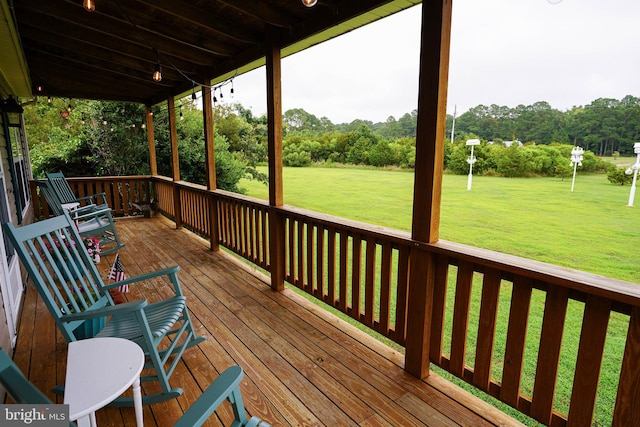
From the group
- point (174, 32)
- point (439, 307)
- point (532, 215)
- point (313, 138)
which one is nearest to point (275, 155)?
point (174, 32)

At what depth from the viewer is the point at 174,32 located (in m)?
3.36

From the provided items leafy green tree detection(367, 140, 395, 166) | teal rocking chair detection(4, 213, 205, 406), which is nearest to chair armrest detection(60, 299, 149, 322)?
teal rocking chair detection(4, 213, 205, 406)

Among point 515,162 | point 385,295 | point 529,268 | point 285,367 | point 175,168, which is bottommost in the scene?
point 285,367

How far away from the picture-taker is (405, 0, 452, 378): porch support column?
1.87 meters

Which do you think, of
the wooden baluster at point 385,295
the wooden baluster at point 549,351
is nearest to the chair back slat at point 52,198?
the wooden baluster at point 385,295

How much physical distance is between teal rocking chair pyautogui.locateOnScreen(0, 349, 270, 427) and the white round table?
0.63 feet

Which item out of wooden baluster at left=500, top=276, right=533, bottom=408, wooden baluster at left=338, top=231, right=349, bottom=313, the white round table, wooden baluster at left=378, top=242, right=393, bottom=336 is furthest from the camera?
wooden baluster at left=338, top=231, right=349, bottom=313

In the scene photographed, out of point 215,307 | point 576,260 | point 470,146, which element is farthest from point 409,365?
point 576,260

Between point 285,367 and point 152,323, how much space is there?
2.93 ft

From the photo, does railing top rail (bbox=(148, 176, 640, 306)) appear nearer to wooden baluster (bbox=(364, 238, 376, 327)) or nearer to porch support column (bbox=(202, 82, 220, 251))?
wooden baluster (bbox=(364, 238, 376, 327))

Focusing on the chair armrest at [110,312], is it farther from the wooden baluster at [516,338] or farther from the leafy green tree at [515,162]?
the leafy green tree at [515,162]

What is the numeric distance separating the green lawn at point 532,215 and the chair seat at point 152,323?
13.1 ft

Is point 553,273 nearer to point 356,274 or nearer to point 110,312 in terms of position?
point 356,274

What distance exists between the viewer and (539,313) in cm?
489
